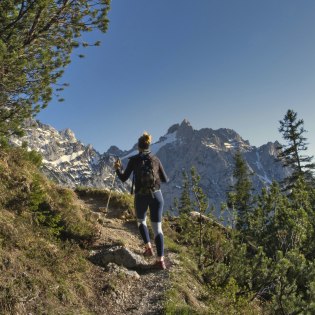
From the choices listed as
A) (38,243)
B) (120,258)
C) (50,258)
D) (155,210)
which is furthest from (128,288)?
(38,243)

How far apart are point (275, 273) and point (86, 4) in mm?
8001

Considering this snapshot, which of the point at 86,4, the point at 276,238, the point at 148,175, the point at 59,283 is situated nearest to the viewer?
the point at 59,283

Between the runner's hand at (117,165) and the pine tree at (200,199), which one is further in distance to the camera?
the pine tree at (200,199)

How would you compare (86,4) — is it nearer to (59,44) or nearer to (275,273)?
(59,44)

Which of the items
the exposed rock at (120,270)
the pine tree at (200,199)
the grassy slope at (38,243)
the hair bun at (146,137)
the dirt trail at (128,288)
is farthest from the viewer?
the pine tree at (200,199)

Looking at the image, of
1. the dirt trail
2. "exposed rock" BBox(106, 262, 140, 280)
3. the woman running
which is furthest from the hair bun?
"exposed rock" BBox(106, 262, 140, 280)

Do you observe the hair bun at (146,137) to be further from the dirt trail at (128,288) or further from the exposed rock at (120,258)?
the dirt trail at (128,288)

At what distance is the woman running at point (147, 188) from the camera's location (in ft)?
29.3

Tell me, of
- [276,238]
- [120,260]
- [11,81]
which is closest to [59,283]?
[120,260]

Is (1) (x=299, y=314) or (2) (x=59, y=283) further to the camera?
(1) (x=299, y=314)

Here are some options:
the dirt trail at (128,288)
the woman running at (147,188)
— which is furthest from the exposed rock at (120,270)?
the woman running at (147,188)

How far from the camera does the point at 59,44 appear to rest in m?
10.3

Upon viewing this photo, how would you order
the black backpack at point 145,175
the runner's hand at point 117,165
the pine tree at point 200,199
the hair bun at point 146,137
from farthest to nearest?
the pine tree at point 200,199 < the runner's hand at point 117,165 < the hair bun at point 146,137 < the black backpack at point 145,175

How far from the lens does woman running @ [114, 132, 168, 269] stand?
29.3ft
